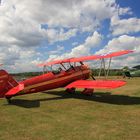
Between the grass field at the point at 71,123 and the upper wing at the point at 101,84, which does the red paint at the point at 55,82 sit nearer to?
the upper wing at the point at 101,84

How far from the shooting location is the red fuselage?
1642 cm

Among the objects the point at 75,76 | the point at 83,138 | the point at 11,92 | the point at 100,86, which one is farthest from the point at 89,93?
the point at 83,138

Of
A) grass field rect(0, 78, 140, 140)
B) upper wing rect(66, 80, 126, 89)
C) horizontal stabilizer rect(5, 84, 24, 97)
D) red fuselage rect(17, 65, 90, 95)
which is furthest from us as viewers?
red fuselage rect(17, 65, 90, 95)

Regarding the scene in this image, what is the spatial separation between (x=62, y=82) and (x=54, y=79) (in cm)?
92

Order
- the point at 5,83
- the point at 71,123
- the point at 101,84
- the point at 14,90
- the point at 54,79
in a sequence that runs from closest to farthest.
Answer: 1. the point at 71,123
2. the point at 14,90
3. the point at 5,83
4. the point at 101,84
5. the point at 54,79

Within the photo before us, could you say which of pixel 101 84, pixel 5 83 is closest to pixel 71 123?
pixel 101 84

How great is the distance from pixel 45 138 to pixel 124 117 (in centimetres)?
426

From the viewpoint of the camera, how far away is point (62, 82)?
18828 mm

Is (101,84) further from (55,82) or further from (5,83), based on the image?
(5,83)

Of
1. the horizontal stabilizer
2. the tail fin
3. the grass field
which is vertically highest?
the tail fin

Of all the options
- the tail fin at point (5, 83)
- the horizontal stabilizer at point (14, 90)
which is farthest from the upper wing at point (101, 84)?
the tail fin at point (5, 83)

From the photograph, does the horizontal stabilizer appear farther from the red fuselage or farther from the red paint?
the red fuselage

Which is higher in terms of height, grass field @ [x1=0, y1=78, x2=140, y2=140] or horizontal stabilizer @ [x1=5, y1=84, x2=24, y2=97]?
horizontal stabilizer @ [x1=5, y1=84, x2=24, y2=97]

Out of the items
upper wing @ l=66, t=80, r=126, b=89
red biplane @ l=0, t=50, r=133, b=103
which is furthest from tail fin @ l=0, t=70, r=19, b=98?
upper wing @ l=66, t=80, r=126, b=89
